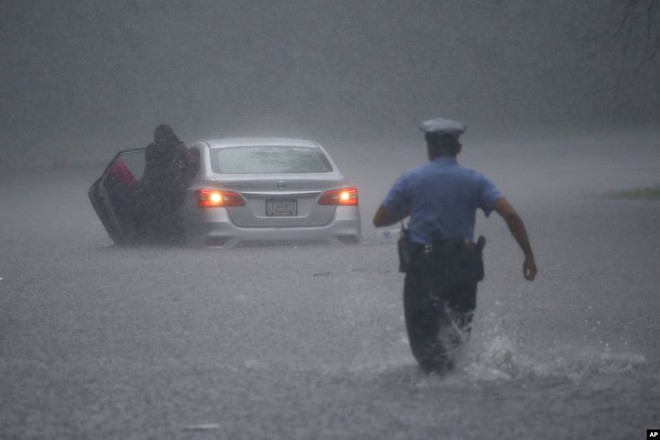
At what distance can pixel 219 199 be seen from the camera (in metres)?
15.8

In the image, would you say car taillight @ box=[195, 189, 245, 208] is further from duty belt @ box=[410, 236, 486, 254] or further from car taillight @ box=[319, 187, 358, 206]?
duty belt @ box=[410, 236, 486, 254]

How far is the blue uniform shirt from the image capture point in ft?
25.2

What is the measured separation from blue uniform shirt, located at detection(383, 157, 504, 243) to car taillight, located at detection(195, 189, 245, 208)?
8.10 m

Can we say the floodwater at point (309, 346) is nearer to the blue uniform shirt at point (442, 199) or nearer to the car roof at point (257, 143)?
the blue uniform shirt at point (442, 199)

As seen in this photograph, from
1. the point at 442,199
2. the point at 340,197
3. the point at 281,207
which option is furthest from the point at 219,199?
the point at 442,199

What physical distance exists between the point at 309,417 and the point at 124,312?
4600mm

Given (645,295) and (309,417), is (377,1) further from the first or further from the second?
(309,417)

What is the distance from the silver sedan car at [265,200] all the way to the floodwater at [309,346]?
292 millimetres

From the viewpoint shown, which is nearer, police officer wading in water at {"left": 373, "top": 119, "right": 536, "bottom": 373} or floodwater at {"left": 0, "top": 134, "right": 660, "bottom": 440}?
floodwater at {"left": 0, "top": 134, "right": 660, "bottom": 440}

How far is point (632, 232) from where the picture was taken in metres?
19.2

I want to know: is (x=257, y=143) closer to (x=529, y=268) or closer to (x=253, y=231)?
(x=253, y=231)

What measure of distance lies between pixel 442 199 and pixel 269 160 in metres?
8.97

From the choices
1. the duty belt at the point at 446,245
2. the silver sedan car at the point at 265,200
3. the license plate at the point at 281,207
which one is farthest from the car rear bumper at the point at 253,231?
the duty belt at the point at 446,245

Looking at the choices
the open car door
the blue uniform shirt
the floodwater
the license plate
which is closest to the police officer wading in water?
the blue uniform shirt
